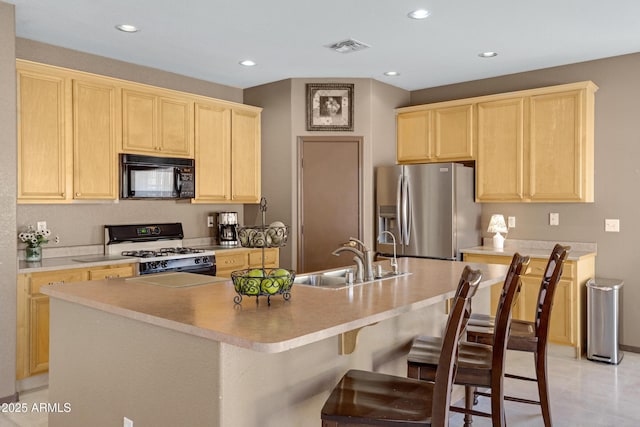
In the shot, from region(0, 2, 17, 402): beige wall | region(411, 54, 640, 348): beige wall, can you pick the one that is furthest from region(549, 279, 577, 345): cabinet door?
region(0, 2, 17, 402): beige wall

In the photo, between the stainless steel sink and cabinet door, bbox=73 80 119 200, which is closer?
the stainless steel sink

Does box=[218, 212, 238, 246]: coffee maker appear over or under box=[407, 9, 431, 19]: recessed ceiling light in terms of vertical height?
under

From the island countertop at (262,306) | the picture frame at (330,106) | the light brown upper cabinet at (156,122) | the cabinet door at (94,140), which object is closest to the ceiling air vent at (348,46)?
the picture frame at (330,106)

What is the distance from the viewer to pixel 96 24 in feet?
12.2

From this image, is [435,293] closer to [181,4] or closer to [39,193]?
[181,4]

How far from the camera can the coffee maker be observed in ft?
17.5

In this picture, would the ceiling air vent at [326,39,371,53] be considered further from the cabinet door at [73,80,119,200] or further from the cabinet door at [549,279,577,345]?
the cabinet door at [549,279,577,345]

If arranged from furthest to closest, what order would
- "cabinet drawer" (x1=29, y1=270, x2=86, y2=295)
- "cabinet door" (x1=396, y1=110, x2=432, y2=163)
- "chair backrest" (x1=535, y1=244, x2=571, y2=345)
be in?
"cabinet door" (x1=396, y1=110, x2=432, y2=163) < "cabinet drawer" (x1=29, y1=270, x2=86, y2=295) < "chair backrest" (x1=535, y1=244, x2=571, y2=345)

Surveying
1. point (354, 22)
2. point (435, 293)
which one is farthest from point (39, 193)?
point (435, 293)

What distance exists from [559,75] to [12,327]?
5094mm

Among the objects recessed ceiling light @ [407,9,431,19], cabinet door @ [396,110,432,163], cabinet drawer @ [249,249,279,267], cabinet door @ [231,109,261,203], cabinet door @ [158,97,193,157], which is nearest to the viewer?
recessed ceiling light @ [407,9,431,19]

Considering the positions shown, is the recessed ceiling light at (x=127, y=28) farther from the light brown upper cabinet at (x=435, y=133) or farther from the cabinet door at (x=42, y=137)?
the light brown upper cabinet at (x=435, y=133)

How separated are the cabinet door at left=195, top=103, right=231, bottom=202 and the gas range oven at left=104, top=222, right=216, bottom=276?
0.53 m

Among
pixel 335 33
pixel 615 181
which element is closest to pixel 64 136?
pixel 335 33
